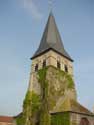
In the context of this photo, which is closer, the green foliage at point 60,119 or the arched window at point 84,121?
the green foliage at point 60,119

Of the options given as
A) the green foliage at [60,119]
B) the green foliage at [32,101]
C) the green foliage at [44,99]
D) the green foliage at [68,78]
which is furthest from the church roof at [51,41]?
the green foliage at [60,119]

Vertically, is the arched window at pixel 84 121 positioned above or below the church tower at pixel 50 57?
below

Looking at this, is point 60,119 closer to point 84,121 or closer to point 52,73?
point 84,121

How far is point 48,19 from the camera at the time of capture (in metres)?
39.5

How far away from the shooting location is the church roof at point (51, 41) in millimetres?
33375

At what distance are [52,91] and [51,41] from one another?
10.3m

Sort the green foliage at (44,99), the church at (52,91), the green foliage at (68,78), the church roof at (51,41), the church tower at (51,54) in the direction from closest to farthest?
the church at (52,91)
the green foliage at (44,99)
the green foliage at (68,78)
the church tower at (51,54)
the church roof at (51,41)

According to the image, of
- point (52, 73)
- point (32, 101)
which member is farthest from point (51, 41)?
point (32, 101)

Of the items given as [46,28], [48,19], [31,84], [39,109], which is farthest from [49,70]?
[48,19]

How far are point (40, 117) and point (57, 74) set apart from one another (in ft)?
24.1

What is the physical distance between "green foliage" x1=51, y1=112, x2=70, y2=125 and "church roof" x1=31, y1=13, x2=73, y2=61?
11.5 m

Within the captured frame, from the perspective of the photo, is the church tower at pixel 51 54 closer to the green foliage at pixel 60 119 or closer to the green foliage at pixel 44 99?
the green foliage at pixel 44 99

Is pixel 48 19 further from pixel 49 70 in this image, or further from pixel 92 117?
pixel 92 117

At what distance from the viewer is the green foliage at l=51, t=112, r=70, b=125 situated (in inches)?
945
